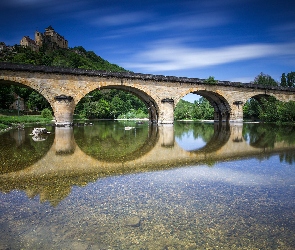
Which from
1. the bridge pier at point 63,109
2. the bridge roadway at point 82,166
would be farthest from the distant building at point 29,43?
the bridge roadway at point 82,166

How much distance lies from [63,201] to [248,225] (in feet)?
10.3

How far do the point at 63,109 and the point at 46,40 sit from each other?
76240mm

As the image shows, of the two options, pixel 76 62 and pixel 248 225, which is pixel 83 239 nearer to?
A: pixel 248 225

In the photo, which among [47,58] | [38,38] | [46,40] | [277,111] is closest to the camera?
[277,111]

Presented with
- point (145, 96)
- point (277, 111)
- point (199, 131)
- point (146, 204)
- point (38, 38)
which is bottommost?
point (146, 204)

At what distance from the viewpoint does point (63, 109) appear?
23.2 metres

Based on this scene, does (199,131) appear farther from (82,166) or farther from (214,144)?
(82,166)

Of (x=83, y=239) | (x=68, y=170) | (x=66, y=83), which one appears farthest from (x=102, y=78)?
(x=83, y=239)

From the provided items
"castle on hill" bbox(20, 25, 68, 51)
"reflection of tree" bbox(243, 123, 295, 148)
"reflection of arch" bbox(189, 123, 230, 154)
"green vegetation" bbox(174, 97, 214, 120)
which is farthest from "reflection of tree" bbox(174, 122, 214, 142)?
"castle on hill" bbox(20, 25, 68, 51)

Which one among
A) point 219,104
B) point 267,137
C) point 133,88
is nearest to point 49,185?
point 267,137

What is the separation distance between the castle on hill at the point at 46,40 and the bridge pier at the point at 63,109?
228 feet

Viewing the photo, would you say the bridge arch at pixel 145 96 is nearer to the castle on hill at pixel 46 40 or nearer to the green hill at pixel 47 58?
the green hill at pixel 47 58

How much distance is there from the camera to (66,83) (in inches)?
917

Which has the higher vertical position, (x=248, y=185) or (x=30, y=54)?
(x=30, y=54)
